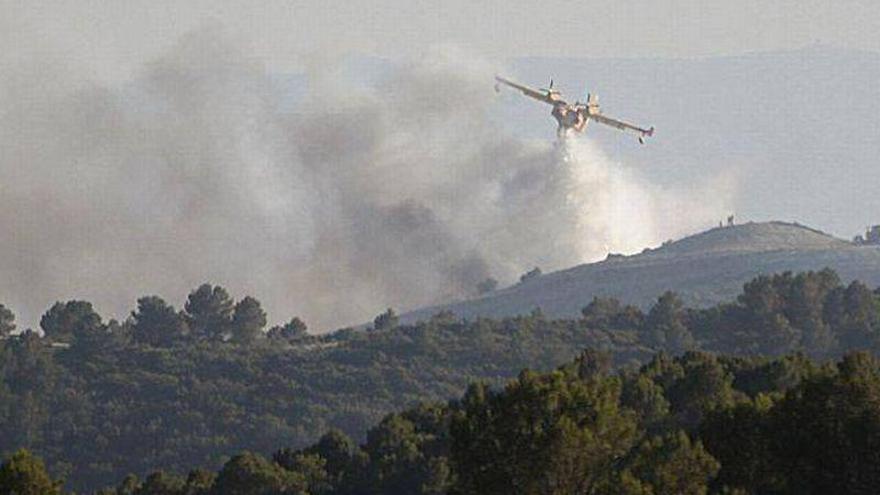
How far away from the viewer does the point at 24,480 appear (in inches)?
4173

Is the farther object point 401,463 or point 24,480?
point 401,463

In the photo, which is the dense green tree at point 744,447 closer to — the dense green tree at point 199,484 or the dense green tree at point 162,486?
the dense green tree at point 199,484

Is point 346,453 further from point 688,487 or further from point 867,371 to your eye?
point 688,487

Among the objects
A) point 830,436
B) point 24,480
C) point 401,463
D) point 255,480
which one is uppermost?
point 401,463

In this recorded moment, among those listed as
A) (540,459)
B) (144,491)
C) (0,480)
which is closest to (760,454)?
(540,459)

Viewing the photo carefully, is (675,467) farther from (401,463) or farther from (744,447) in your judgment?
(401,463)

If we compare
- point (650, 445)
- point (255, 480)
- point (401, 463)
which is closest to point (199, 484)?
point (255, 480)

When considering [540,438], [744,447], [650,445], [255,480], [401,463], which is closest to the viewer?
[540,438]

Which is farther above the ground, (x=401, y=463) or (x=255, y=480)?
(x=401, y=463)

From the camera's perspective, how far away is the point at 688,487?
4139 inches

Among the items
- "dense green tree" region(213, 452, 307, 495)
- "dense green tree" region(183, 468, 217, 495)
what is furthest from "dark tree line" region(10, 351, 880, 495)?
"dense green tree" region(183, 468, 217, 495)

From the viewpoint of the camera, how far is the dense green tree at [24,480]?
105812 millimetres

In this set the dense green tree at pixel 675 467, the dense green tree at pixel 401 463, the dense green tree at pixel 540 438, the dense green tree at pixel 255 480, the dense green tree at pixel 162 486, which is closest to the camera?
the dense green tree at pixel 675 467

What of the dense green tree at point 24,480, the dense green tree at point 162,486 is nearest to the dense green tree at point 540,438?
the dense green tree at point 24,480
